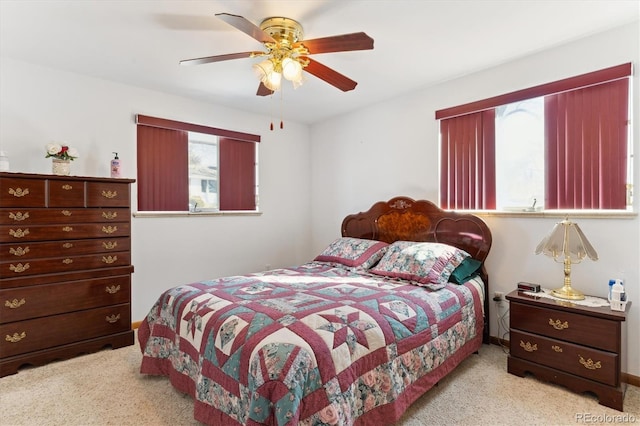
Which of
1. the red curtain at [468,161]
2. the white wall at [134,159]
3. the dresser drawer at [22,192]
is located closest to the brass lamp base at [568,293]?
the red curtain at [468,161]

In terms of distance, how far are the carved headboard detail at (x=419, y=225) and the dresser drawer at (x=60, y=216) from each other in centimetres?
255

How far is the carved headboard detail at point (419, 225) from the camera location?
10.0ft

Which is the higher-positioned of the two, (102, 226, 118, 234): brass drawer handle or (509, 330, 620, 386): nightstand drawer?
(102, 226, 118, 234): brass drawer handle

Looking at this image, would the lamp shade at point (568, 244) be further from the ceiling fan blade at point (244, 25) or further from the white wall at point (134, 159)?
the white wall at point (134, 159)

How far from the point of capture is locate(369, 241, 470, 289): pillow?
2625mm

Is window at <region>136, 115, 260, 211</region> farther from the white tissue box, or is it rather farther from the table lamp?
the white tissue box

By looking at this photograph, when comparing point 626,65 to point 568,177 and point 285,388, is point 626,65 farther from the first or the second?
point 285,388

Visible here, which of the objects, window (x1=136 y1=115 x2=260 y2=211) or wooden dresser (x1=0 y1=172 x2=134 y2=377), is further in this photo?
window (x1=136 y1=115 x2=260 y2=211)

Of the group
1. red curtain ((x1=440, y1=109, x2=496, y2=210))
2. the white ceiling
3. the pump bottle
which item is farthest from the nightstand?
the pump bottle

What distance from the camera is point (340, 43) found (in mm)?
1931

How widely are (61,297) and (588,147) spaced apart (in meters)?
4.42

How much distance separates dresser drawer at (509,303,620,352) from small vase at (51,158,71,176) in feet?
12.7

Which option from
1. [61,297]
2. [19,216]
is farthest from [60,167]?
[61,297]

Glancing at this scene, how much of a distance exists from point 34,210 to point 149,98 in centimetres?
158
